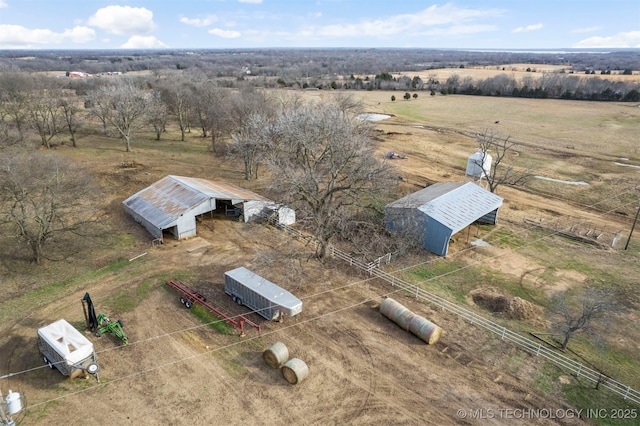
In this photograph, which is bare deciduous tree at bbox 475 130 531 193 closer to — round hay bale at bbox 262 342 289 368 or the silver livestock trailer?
the silver livestock trailer

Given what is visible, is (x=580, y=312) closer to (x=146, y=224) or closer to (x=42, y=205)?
(x=146, y=224)

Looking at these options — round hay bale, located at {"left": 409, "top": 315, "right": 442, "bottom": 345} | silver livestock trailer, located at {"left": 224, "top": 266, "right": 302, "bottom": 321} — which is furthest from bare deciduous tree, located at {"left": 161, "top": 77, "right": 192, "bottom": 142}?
round hay bale, located at {"left": 409, "top": 315, "right": 442, "bottom": 345}

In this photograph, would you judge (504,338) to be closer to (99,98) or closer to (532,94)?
(99,98)

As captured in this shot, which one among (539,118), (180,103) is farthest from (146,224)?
(539,118)

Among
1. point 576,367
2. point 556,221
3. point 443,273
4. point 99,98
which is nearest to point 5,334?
point 443,273

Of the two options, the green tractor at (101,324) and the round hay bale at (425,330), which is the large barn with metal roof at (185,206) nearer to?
the green tractor at (101,324)
